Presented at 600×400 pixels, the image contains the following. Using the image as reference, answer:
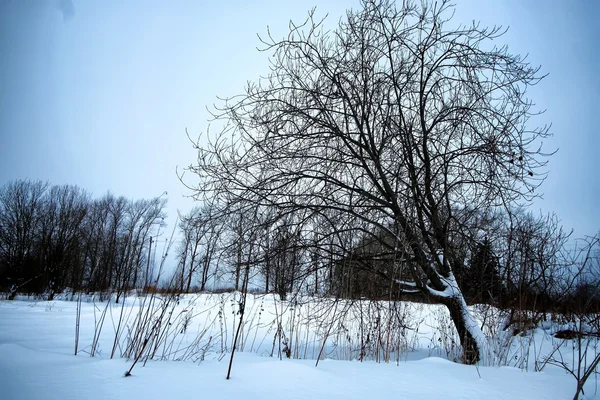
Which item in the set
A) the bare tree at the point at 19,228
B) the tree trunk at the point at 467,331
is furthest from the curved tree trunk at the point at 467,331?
the bare tree at the point at 19,228

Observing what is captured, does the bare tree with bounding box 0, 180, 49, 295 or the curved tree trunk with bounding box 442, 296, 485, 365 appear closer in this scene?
the curved tree trunk with bounding box 442, 296, 485, 365

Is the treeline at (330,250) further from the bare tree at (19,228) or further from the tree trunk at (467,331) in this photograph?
the bare tree at (19,228)

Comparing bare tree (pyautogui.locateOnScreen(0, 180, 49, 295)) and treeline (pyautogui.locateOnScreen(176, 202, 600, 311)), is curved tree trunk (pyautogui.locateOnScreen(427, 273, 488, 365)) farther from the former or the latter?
bare tree (pyautogui.locateOnScreen(0, 180, 49, 295))

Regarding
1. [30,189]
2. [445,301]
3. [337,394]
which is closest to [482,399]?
[337,394]

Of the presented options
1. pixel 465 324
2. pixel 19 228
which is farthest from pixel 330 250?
pixel 19 228

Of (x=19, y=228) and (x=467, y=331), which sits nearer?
(x=467, y=331)

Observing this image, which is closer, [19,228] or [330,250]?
[330,250]

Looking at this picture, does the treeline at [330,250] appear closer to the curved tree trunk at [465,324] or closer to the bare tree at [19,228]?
the curved tree trunk at [465,324]

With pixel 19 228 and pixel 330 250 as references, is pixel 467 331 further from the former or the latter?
pixel 19 228

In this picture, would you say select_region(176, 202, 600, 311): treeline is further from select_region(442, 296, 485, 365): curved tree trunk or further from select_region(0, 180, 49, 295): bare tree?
select_region(0, 180, 49, 295): bare tree

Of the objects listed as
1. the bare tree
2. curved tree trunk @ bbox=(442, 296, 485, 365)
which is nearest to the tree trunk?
curved tree trunk @ bbox=(442, 296, 485, 365)

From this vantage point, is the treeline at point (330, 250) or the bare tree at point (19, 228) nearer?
the treeline at point (330, 250)

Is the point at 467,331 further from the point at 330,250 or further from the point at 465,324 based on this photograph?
the point at 330,250

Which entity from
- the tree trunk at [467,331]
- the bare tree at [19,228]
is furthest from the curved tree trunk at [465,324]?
the bare tree at [19,228]
